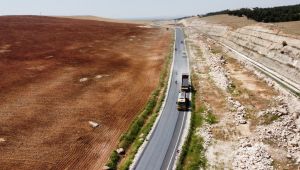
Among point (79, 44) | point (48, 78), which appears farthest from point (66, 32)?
point (48, 78)

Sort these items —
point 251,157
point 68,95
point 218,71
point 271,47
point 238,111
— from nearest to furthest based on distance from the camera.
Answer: point 251,157 → point 238,111 → point 68,95 → point 218,71 → point 271,47

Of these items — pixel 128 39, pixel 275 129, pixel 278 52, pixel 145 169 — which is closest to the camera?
pixel 145 169

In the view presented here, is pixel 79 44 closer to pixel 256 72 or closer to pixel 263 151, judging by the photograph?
pixel 256 72

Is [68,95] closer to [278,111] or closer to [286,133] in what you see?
[278,111]

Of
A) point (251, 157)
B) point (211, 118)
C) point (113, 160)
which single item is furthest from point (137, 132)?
point (251, 157)

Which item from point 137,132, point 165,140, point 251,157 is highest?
point 251,157

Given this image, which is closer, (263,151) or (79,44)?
(263,151)

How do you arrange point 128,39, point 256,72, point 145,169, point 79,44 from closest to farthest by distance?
point 145,169 → point 256,72 → point 79,44 → point 128,39
